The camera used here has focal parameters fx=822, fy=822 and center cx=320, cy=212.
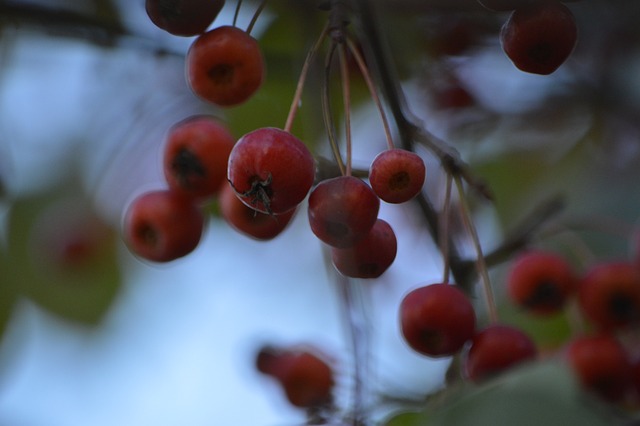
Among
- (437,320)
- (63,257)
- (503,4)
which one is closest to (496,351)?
(437,320)

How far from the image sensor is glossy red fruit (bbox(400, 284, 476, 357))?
3.66 ft

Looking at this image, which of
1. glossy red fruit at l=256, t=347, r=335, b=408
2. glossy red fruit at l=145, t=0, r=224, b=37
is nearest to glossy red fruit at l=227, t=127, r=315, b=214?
glossy red fruit at l=145, t=0, r=224, b=37

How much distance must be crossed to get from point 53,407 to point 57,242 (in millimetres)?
698

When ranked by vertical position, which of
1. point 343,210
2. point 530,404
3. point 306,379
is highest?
point 343,210

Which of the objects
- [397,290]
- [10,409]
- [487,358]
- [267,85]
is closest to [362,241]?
[487,358]

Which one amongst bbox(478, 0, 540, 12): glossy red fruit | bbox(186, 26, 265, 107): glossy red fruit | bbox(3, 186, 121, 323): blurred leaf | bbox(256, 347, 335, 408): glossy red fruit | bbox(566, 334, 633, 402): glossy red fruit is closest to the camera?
bbox(478, 0, 540, 12): glossy red fruit

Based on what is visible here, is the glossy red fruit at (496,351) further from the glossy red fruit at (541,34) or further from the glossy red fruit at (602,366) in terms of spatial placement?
the glossy red fruit at (541,34)

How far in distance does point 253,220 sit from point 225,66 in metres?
0.21

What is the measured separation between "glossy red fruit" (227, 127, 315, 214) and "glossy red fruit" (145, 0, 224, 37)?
0.17 metres

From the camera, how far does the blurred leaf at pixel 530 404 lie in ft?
3.18

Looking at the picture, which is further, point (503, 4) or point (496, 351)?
point (496, 351)

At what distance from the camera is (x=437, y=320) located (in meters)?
1.11

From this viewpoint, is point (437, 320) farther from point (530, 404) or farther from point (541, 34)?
point (541, 34)

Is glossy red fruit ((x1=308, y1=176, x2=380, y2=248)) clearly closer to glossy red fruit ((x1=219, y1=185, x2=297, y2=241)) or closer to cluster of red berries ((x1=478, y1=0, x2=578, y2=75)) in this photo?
glossy red fruit ((x1=219, y1=185, x2=297, y2=241))
